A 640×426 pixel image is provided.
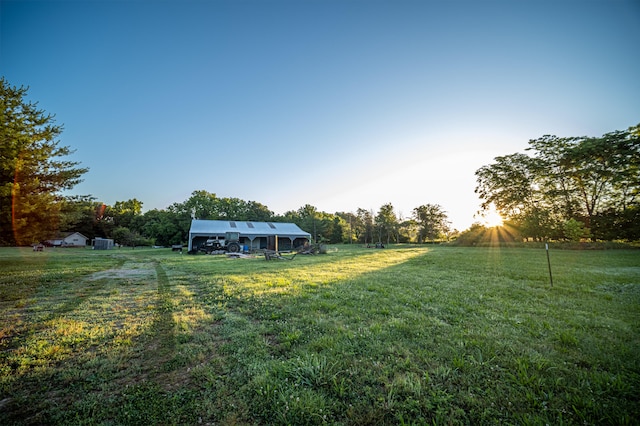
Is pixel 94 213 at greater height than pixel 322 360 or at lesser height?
greater

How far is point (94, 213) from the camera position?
54844 millimetres

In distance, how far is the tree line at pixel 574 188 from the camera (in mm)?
22828

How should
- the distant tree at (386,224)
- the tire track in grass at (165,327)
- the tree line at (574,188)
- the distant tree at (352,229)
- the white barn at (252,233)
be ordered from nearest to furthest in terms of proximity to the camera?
the tire track in grass at (165,327)
the tree line at (574,188)
the white barn at (252,233)
the distant tree at (386,224)
the distant tree at (352,229)

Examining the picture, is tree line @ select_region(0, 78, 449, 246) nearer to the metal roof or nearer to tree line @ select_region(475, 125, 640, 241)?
the metal roof

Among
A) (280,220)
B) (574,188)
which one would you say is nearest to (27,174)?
(574,188)

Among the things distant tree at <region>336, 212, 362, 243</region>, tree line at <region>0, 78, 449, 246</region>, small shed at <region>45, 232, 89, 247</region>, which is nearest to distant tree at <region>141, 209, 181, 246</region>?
tree line at <region>0, 78, 449, 246</region>

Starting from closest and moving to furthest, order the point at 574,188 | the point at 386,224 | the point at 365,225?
the point at 574,188, the point at 386,224, the point at 365,225

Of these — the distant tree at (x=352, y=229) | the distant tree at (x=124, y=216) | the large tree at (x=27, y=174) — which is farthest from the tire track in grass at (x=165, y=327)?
the distant tree at (x=124, y=216)

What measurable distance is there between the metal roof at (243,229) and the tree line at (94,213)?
36.0 ft

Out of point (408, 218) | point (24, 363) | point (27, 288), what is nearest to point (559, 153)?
point (408, 218)

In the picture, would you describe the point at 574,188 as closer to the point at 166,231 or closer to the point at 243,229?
the point at 243,229

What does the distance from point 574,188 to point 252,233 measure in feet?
131

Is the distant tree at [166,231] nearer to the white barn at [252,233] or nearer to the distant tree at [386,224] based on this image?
the white barn at [252,233]

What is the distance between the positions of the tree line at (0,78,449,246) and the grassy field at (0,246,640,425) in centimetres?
618
